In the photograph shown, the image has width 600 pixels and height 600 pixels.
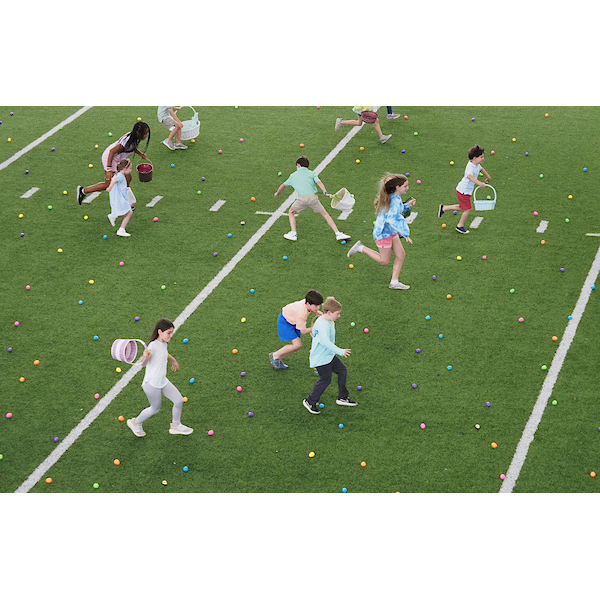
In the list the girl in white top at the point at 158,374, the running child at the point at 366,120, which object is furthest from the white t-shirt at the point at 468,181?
the girl in white top at the point at 158,374

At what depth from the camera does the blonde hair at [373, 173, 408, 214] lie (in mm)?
12734

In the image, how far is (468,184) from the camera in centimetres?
1419

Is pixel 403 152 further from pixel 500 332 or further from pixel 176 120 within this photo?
pixel 500 332

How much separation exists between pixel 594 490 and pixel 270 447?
3881 mm

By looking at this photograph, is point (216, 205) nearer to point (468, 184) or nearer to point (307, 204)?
point (307, 204)

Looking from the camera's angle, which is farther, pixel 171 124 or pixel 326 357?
pixel 171 124

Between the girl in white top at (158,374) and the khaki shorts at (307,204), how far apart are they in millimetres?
5011

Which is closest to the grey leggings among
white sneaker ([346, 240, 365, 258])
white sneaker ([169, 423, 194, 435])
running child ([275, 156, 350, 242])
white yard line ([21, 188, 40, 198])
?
white sneaker ([169, 423, 194, 435])

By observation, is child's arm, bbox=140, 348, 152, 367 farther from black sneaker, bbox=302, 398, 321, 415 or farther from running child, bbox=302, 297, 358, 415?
black sneaker, bbox=302, 398, 321, 415

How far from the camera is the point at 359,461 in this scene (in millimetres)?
10031

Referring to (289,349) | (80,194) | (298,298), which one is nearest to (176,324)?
(298,298)

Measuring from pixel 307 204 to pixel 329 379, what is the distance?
470cm

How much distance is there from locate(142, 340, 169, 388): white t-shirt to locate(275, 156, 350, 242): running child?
5.02 m

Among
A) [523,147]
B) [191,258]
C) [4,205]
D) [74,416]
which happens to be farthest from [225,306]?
[523,147]
